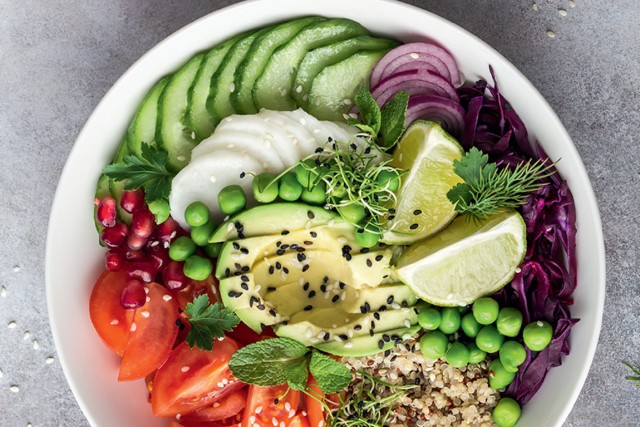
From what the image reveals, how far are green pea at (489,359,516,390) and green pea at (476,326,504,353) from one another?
75 millimetres

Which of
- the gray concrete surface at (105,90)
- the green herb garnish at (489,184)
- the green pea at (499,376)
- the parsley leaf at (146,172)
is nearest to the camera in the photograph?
the green herb garnish at (489,184)

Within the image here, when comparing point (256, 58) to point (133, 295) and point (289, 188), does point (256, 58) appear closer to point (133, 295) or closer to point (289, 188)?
point (289, 188)

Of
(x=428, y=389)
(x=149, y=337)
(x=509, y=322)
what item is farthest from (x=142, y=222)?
(x=509, y=322)

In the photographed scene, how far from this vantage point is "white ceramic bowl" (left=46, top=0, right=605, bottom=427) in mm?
2643

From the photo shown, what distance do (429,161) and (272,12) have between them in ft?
2.76

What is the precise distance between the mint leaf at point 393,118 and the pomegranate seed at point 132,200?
0.96m

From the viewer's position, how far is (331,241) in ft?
8.93

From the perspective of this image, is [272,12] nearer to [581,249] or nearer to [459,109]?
[459,109]

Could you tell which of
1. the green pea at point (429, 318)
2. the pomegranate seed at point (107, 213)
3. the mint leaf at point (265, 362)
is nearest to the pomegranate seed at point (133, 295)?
the pomegranate seed at point (107, 213)

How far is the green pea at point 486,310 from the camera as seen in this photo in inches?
105

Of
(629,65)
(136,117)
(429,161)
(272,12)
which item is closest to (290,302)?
(429,161)

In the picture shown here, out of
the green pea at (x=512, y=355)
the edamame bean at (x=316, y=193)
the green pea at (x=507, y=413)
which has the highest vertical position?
the edamame bean at (x=316, y=193)

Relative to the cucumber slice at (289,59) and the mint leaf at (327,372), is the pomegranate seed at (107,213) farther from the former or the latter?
the mint leaf at (327,372)

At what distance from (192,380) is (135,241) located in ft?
1.89
